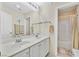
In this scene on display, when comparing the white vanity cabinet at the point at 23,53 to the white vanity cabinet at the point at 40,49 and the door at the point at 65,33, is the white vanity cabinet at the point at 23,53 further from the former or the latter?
the door at the point at 65,33

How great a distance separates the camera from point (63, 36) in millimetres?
1537

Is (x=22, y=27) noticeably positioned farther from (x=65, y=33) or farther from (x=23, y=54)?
(x=65, y=33)

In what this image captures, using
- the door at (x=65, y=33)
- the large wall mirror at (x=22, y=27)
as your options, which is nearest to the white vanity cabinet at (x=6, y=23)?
the large wall mirror at (x=22, y=27)

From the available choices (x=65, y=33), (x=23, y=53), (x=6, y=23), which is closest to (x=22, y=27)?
(x=6, y=23)

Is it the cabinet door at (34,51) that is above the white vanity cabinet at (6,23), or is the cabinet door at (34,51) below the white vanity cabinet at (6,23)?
below

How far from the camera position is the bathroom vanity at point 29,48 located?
138cm

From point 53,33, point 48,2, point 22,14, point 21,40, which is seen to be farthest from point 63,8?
point 21,40

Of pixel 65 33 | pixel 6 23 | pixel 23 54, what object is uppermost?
pixel 6 23

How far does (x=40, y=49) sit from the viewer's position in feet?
5.13

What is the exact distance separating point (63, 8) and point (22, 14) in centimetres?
54

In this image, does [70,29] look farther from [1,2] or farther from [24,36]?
[1,2]

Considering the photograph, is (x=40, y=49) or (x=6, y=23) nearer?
(x=6, y=23)

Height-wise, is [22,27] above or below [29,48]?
above

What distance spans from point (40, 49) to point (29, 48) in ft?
0.56
